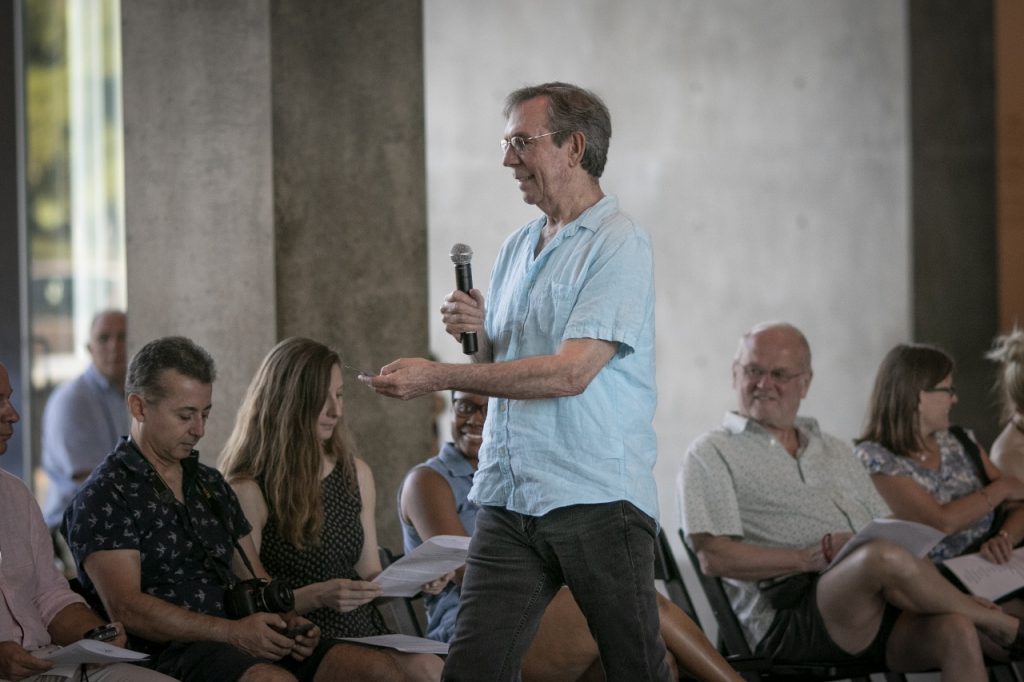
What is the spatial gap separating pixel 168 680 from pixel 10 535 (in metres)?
0.55

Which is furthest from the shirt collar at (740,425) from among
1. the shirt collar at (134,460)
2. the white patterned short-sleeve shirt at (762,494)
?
the shirt collar at (134,460)

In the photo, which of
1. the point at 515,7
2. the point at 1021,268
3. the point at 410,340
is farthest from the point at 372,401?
the point at 1021,268

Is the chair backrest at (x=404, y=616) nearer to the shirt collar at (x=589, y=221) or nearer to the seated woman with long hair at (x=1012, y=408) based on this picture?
the shirt collar at (x=589, y=221)

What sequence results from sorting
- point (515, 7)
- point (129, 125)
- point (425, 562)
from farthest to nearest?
1. point (515, 7)
2. point (129, 125)
3. point (425, 562)

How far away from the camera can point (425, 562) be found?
337 centimetres

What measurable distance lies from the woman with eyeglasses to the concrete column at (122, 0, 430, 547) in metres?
1.66

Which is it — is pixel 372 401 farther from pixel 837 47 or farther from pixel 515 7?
pixel 837 47

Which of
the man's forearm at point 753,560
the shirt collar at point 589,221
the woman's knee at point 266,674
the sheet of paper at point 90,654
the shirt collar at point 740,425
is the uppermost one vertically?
the shirt collar at point 589,221

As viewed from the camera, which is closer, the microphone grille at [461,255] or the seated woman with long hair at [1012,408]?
the microphone grille at [461,255]

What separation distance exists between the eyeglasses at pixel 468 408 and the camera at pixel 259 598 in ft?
2.89

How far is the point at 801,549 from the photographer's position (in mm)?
4164

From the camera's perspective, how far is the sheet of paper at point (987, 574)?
4.25 meters

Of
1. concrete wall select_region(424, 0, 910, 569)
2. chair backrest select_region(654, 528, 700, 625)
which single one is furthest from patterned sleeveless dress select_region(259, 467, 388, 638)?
concrete wall select_region(424, 0, 910, 569)

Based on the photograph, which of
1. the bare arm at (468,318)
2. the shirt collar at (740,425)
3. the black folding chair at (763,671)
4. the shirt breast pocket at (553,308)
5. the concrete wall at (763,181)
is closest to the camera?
the shirt breast pocket at (553,308)
